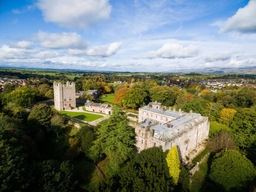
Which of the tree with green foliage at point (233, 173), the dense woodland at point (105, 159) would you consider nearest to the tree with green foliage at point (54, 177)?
the dense woodland at point (105, 159)

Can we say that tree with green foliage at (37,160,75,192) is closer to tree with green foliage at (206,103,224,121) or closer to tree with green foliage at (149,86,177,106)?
tree with green foliage at (206,103,224,121)

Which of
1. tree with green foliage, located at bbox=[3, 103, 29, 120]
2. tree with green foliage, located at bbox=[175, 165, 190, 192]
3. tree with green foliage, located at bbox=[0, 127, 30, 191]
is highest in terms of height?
tree with green foliage, located at bbox=[3, 103, 29, 120]

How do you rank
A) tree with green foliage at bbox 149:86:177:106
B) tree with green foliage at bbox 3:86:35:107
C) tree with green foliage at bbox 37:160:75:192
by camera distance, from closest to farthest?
tree with green foliage at bbox 37:160:75:192 → tree with green foliage at bbox 3:86:35:107 → tree with green foliage at bbox 149:86:177:106

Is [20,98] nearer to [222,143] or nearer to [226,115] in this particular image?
[222,143]

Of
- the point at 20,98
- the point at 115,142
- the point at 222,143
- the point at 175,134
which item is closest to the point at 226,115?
the point at 222,143

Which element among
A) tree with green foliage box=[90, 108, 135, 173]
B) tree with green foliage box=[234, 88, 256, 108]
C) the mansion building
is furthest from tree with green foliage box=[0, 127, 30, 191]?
tree with green foliage box=[234, 88, 256, 108]
